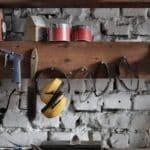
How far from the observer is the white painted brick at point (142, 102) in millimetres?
1847

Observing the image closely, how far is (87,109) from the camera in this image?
1.87m

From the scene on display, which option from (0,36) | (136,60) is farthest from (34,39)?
(136,60)

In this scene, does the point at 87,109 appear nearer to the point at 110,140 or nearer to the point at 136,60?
the point at 110,140

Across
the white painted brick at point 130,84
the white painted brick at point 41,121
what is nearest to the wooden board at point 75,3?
the white painted brick at point 130,84

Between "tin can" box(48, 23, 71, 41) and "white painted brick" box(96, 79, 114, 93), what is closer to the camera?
"tin can" box(48, 23, 71, 41)

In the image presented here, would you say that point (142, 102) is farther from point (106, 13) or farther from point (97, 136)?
point (106, 13)

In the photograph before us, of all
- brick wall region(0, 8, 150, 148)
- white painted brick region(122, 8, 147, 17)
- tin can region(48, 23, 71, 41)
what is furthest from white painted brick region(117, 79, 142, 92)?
tin can region(48, 23, 71, 41)

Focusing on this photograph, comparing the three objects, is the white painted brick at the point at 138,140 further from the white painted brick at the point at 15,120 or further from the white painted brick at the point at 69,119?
the white painted brick at the point at 15,120

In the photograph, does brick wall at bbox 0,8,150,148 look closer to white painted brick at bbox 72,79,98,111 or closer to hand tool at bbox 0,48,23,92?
white painted brick at bbox 72,79,98,111

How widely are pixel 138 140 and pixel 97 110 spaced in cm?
25

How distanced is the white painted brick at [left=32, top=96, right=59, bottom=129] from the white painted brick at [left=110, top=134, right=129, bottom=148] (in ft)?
0.95

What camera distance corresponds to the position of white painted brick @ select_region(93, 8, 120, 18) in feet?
6.13

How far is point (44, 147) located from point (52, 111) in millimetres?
236

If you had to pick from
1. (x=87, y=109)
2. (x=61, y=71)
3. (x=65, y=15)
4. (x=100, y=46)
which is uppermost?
(x=65, y=15)
